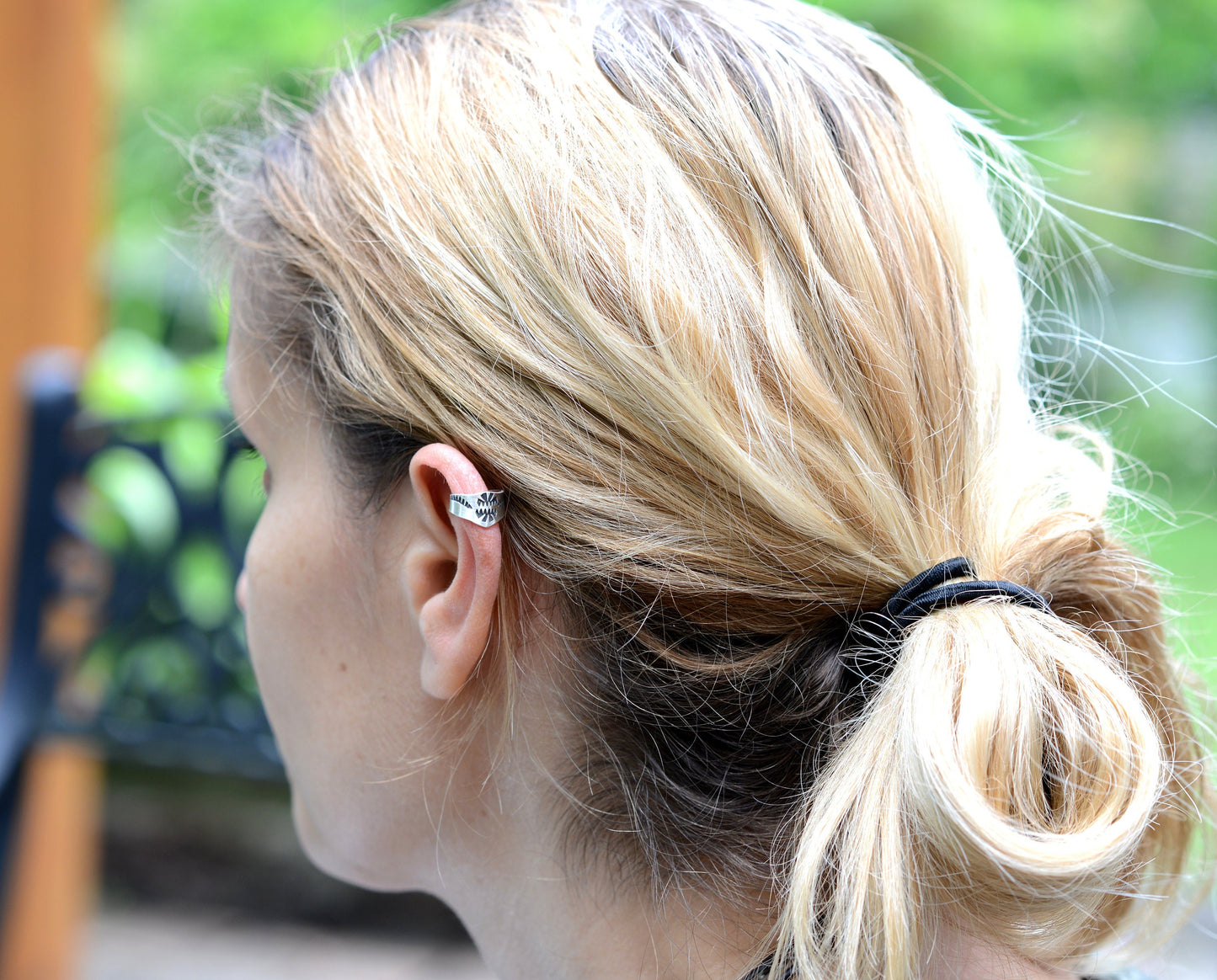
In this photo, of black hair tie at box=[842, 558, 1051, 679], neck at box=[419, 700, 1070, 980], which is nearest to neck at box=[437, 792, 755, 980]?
neck at box=[419, 700, 1070, 980]

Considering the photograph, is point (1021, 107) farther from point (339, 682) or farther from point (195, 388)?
point (339, 682)

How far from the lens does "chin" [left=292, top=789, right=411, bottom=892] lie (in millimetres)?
1060

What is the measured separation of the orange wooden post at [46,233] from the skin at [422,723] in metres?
1.43

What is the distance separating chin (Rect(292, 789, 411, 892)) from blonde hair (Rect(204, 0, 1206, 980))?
0.27 m

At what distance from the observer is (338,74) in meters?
1.04

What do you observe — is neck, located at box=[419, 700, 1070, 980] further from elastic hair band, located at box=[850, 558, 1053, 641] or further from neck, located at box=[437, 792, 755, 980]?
elastic hair band, located at box=[850, 558, 1053, 641]

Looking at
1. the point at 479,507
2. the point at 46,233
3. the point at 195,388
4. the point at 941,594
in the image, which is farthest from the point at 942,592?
the point at 46,233

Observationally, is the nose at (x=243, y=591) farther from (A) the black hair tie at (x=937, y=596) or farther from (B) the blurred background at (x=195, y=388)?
(A) the black hair tie at (x=937, y=596)

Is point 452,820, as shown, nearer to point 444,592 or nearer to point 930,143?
point 444,592

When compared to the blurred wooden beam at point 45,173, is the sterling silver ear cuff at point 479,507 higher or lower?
lower

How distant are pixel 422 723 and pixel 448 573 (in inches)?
5.8

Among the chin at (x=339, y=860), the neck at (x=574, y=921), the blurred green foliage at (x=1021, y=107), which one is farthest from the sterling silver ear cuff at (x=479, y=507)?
the blurred green foliage at (x=1021, y=107)

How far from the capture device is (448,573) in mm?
908

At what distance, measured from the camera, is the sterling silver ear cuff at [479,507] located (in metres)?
0.83
